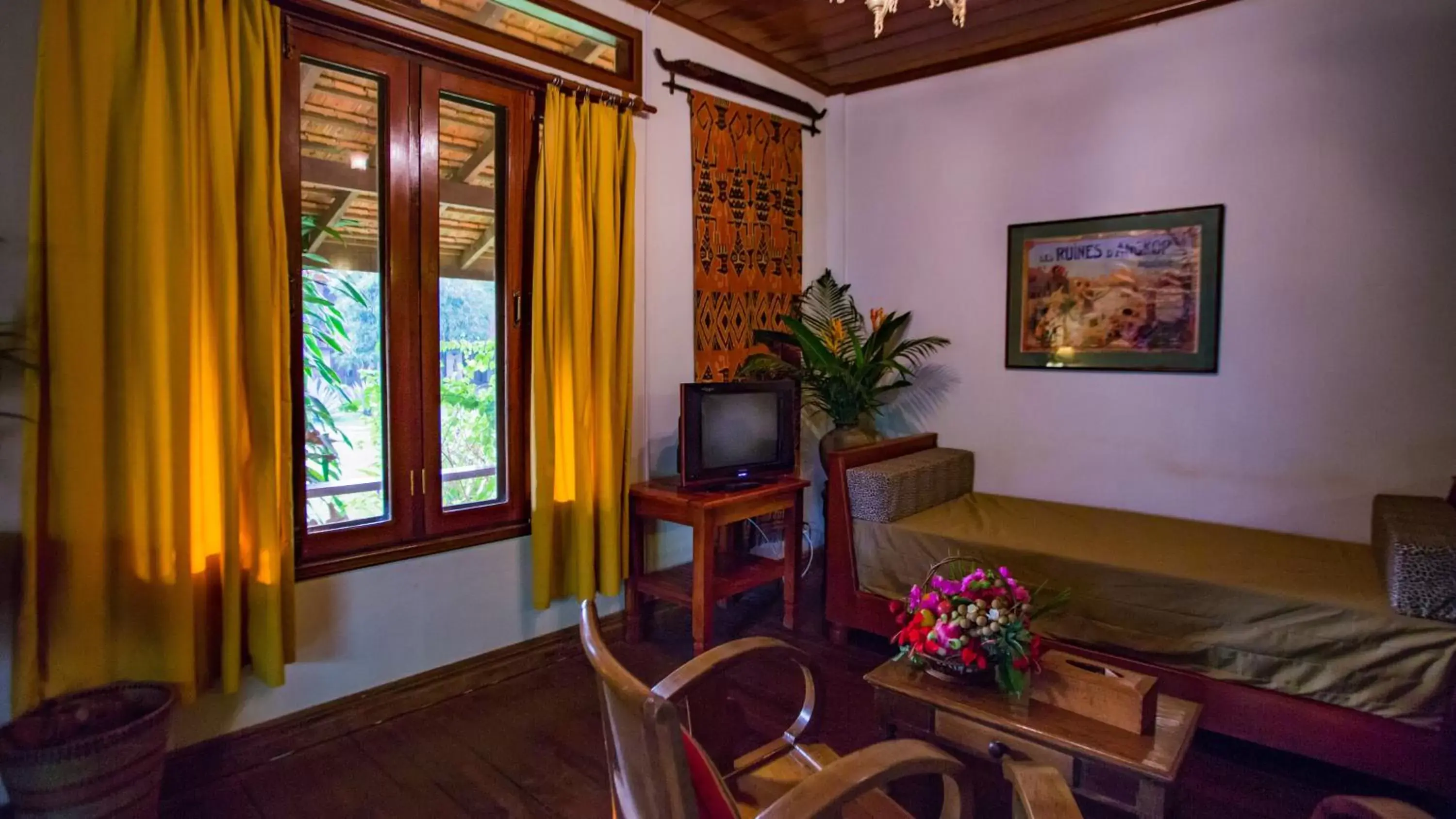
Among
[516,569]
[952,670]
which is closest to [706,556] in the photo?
[516,569]

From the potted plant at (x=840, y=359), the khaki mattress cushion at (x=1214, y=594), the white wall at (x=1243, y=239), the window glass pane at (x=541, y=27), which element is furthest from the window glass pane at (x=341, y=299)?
the white wall at (x=1243, y=239)

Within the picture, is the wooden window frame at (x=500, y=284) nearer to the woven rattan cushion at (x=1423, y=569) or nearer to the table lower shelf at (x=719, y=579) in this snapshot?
the table lower shelf at (x=719, y=579)

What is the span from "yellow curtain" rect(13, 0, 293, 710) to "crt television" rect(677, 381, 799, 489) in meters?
1.45

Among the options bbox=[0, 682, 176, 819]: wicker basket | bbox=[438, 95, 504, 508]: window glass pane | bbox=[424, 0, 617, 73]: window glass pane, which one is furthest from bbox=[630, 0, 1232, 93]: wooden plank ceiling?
bbox=[0, 682, 176, 819]: wicker basket

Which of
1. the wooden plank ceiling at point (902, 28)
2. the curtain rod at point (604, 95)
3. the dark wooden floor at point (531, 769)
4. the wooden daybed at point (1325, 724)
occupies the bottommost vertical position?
the dark wooden floor at point (531, 769)

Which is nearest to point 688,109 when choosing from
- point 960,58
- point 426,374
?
point 960,58

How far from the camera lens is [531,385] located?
2.99m

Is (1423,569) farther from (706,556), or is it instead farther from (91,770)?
(91,770)

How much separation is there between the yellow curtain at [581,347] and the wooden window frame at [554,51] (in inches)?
6.3

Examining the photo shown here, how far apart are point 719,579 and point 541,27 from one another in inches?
93.7

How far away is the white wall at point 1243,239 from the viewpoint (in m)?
2.94

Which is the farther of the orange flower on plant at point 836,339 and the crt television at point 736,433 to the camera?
the orange flower on plant at point 836,339

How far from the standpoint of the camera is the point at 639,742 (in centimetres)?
111

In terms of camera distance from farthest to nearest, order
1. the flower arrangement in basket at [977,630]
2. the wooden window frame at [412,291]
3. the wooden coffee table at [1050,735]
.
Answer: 1. the wooden window frame at [412,291]
2. the flower arrangement in basket at [977,630]
3. the wooden coffee table at [1050,735]
